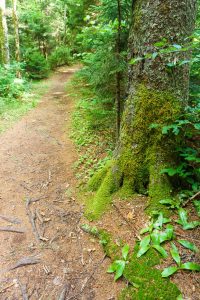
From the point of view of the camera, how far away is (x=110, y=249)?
9.82 ft

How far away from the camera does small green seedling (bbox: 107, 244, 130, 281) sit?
267cm

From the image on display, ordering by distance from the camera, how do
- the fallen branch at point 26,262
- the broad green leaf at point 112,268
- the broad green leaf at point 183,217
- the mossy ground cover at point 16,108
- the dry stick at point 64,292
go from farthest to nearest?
the mossy ground cover at point 16,108 → the fallen branch at point 26,262 → the broad green leaf at point 183,217 → the broad green leaf at point 112,268 → the dry stick at point 64,292

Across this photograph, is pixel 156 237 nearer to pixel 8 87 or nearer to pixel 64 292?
pixel 64 292

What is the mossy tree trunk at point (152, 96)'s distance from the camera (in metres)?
3.06

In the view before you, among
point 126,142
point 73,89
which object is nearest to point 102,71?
point 126,142

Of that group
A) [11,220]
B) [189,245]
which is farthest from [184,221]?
[11,220]

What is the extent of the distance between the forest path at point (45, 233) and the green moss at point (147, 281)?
0.23 m

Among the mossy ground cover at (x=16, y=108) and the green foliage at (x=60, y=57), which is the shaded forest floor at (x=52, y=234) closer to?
the mossy ground cover at (x=16, y=108)

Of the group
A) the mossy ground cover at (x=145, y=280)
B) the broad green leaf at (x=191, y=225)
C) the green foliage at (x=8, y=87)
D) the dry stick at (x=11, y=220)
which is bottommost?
the dry stick at (x=11, y=220)

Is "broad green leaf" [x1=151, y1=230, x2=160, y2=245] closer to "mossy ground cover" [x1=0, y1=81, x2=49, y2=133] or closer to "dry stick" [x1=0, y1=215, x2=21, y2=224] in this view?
"dry stick" [x1=0, y1=215, x2=21, y2=224]

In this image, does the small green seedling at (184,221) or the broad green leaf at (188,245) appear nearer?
the broad green leaf at (188,245)

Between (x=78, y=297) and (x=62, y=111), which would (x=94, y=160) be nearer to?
(x=78, y=297)

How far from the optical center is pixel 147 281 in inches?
97.5

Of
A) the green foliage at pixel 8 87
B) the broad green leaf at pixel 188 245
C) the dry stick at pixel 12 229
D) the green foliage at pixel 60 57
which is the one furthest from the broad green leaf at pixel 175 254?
the green foliage at pixel 60 57
